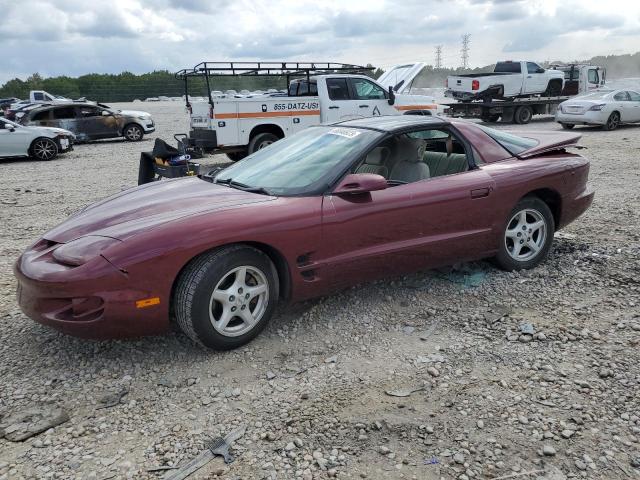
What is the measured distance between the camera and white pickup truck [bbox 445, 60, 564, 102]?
2077 centimetres

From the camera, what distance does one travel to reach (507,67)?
21.8m

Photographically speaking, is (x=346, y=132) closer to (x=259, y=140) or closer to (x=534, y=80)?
(x=259, y=140)

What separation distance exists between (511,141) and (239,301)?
2970mm

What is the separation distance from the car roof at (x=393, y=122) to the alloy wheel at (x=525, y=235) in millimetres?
1069

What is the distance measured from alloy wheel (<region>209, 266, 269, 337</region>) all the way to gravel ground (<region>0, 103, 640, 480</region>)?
0.61 feet

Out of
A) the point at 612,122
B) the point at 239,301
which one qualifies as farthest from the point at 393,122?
the point at 612,122

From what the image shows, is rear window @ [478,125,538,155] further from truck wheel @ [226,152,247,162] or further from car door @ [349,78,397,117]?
truck wheel @ [226,152,247,162]

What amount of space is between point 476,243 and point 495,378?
1.48 m

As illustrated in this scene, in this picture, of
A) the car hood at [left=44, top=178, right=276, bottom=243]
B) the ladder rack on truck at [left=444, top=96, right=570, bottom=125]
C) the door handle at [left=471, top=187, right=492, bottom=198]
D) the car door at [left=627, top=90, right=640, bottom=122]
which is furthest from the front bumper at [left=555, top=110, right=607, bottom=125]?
the car hood at [left=44, top=178, right=276, bottom=243]

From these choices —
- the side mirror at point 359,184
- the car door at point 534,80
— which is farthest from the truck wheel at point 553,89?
the side mirror at point 359,184

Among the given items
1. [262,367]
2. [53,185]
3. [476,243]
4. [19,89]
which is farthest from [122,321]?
[19,89]

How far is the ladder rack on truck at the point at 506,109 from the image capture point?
2064 cm

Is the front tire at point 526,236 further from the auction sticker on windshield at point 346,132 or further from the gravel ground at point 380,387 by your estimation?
the auction sticker on windshield at point 346,132

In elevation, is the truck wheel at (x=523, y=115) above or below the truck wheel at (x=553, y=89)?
below
